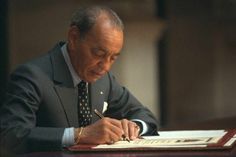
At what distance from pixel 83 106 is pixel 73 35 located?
9.3 inches

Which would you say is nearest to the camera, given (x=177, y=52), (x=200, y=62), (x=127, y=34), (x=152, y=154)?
(x=152, y=154)

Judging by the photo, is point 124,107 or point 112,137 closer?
point 112,137

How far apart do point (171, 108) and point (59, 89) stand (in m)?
5.02

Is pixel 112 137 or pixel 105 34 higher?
pixel 105 34

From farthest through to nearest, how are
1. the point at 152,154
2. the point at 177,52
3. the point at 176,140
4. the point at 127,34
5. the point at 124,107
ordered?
the point at 177,52 → the point at 127,34 → the point at 124,107 → the point at 176,140 → the point at 152,154

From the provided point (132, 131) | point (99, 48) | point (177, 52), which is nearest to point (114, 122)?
point (132, 131)

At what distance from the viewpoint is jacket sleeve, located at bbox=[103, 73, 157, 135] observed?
2838 millimetres

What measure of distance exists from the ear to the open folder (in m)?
0.33

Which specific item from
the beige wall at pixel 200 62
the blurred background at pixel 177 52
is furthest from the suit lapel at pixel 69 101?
the beige wall at pixel 200 62

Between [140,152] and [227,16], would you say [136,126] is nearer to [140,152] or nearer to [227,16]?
[140,152]

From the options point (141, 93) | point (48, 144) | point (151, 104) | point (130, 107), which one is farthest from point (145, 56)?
point (48, 144)

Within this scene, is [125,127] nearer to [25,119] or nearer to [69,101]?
[69,101]

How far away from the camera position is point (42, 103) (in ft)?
8.56

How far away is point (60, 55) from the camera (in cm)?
270
